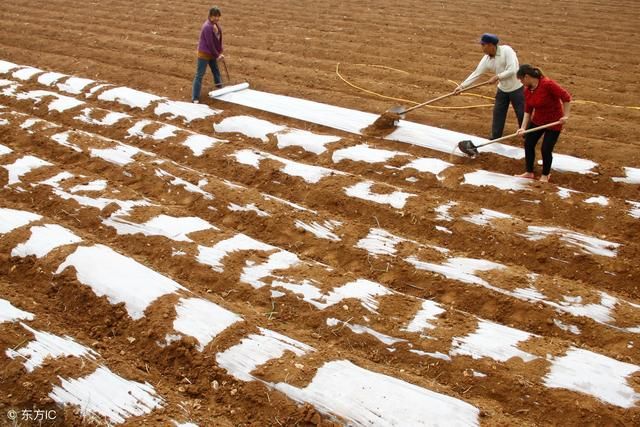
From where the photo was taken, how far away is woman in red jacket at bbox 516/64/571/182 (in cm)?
579

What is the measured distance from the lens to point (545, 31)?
1363 cm

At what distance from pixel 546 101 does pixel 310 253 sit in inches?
123

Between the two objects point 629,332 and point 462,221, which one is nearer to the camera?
point 629,332

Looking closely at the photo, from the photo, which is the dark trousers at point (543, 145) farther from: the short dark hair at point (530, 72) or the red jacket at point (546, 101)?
the short dark hair at point (530, 72)

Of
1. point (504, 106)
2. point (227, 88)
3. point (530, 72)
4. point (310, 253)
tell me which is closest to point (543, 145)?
point (530, 72)

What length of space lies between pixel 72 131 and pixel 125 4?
1135 cm

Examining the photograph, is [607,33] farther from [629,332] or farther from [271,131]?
[629,332]

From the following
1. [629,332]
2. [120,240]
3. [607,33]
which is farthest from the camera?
[607,33]

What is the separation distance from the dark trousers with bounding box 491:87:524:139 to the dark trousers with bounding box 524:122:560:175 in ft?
2.56

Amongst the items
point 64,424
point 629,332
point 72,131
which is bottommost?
point 64,424

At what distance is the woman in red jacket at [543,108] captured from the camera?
A: 5789 millimetres

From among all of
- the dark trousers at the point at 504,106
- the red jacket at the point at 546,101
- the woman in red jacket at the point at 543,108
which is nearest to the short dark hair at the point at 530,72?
the woman in red jacket at the point at 543,108

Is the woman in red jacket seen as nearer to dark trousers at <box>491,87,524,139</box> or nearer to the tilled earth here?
the tilled earth

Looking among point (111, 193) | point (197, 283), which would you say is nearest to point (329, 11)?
point (111, 193)
